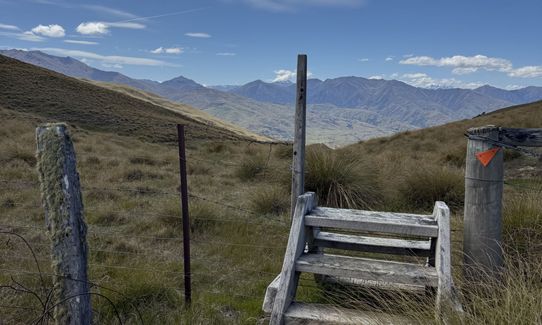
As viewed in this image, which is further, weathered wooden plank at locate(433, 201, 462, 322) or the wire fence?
the wire fence

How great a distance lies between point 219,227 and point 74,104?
34.9 metres

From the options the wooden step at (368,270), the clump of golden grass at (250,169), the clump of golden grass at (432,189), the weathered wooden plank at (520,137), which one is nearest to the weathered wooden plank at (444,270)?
the wooden step at (368,270)

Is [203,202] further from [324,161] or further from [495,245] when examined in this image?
[495,245]

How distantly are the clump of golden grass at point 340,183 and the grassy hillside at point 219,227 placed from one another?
2 cm

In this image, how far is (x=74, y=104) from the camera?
3728 cm

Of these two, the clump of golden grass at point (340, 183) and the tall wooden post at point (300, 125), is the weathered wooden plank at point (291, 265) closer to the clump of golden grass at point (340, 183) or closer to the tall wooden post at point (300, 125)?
the tall wooden post at point (300, 125)

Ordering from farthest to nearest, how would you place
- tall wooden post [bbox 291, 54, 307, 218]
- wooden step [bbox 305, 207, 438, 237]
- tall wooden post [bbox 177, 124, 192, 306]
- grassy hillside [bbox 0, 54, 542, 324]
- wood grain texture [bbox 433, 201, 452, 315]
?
tall wooden post [bbox 291, 54, 307, 218], tall wooden post [bbox 177, 124, 192, 306], grassy hillside [bbox 0, 54, 542, 324], wooden step [bbox 305, 207, 438, 237], wood grain texture [bbox 433, 201, 452, 315]

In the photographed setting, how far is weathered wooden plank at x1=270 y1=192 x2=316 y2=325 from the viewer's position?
3266mm

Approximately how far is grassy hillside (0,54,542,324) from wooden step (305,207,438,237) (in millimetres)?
575

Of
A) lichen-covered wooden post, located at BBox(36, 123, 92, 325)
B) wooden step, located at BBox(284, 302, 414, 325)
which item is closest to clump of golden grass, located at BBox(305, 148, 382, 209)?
wooden step, located at BBox(284, 302, 414, 325)

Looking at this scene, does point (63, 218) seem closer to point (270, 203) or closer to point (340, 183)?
point (270, 203)

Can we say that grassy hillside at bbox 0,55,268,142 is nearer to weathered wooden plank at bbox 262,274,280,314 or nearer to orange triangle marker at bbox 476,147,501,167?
weathered wooden plank at bbox 262,274,280,314

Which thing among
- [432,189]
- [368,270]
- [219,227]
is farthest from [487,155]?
[432,189]

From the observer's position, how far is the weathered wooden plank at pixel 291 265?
129 inches
